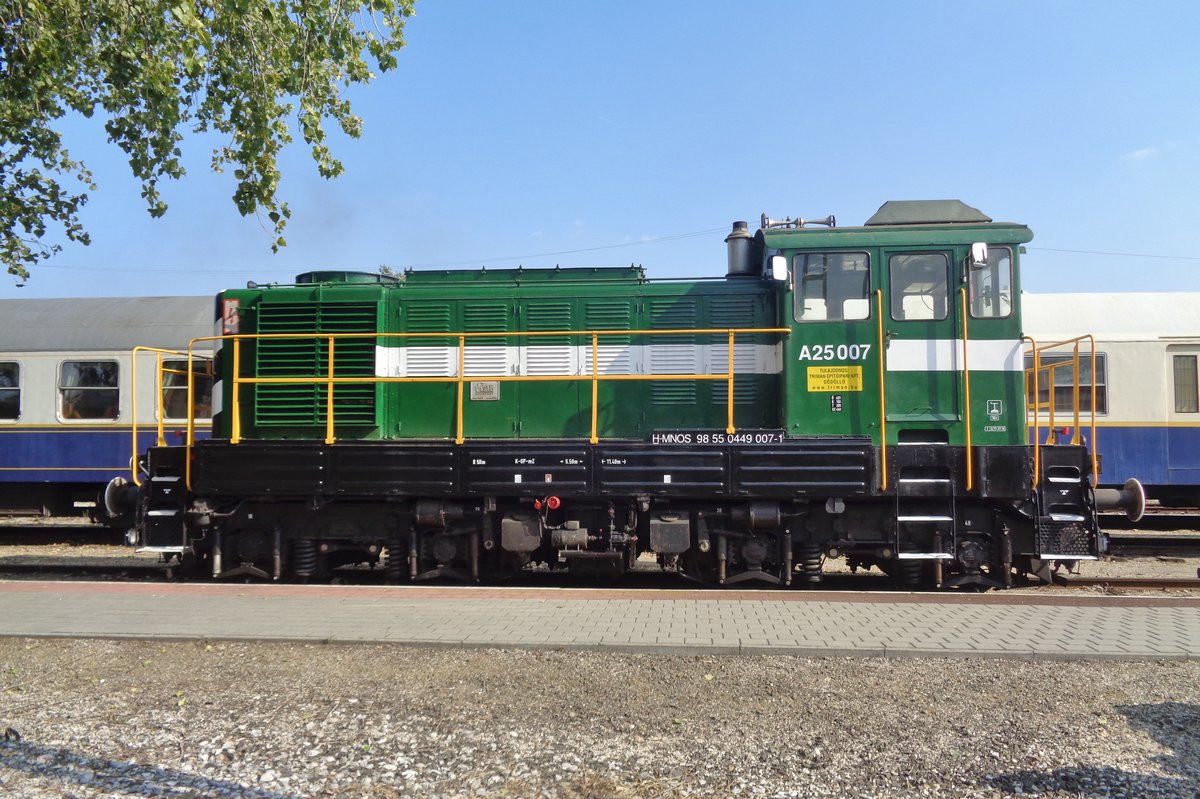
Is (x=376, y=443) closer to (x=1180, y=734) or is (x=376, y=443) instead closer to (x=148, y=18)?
(x=148, y=18)

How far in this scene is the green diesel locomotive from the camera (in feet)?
27.5

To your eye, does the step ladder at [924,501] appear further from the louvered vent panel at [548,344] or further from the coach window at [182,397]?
the coach window at [182,397]

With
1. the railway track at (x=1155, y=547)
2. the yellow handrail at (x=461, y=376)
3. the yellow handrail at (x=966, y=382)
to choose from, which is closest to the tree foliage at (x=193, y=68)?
the yellow handrail at (x=461, y=376)

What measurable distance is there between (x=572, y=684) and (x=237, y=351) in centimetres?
561

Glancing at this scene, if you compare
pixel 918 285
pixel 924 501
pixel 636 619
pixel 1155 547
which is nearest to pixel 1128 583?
pixel 1155 547

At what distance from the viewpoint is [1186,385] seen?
42.9 ft

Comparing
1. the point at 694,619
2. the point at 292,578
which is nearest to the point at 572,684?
the point at 694,619

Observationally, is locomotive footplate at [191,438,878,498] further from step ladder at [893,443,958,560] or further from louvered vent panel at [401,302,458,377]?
louvered vent panel at [401,302,458,377]

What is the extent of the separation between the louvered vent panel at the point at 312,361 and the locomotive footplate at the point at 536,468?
430mm

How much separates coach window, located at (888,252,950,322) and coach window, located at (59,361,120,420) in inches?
478

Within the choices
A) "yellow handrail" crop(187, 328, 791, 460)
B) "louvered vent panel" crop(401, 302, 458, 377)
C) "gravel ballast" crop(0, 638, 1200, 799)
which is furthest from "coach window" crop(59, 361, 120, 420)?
"gravel ballast" crop(0, 638, 1200, 799)

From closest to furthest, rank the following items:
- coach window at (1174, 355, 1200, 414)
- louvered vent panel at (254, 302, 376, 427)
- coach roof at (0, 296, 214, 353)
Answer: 1. louvered vent panel at (254, 302, 376, 427)
2. coach window at (1174, 355, 1200, 414)
3. coach roof at (0, 296, 214, 353)

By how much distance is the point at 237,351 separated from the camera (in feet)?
29.7

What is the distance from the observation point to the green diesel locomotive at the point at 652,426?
329 inches
